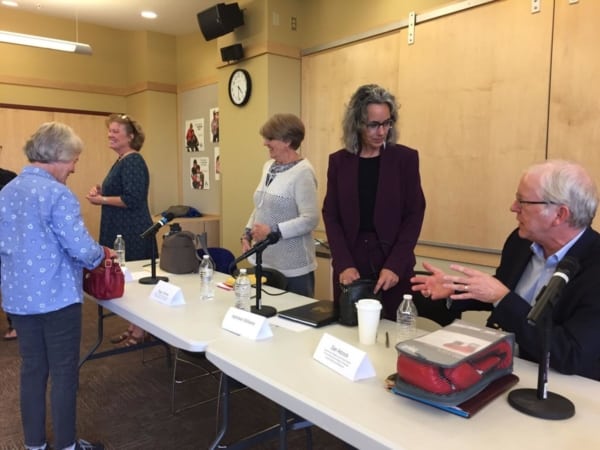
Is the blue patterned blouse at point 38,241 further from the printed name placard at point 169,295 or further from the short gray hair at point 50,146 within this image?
the printed name placard at point 169,295

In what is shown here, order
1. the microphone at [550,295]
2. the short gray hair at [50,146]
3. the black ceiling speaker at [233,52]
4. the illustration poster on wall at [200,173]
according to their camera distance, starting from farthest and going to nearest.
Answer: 1. the illustration poster on wall at [200,173]
2. the black ceiling speaker at [233,52]
3. the short gray hair at [50,146]
4. the microphone at [550,295]

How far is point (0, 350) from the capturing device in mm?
3512

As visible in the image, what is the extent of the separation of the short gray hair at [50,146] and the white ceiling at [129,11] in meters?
3.39

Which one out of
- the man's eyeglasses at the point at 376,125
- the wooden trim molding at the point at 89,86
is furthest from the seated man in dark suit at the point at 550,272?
the wooden trim molding at the point at 89,86

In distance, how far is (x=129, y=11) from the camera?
5414 millimetres

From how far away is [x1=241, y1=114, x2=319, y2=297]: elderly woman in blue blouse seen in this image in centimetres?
241

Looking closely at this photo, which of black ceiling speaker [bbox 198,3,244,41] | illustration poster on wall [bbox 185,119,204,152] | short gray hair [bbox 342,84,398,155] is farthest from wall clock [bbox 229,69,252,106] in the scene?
short gray hair [bbox 342,84,398,155]

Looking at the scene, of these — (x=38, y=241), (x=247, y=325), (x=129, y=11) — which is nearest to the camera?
(x=247, y=325)

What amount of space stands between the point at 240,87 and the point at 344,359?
3688 millimetres

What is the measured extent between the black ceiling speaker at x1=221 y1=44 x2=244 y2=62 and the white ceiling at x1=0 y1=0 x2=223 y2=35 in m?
0.66

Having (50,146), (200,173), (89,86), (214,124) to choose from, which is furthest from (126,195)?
(89,86)

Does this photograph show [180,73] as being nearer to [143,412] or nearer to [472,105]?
[472,105]

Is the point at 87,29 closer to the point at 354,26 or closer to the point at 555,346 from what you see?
the point at 354,26

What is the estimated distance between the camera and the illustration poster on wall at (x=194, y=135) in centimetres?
593
